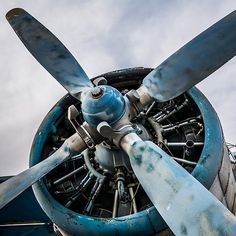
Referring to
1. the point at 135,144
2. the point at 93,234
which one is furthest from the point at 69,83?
the point at 93,234

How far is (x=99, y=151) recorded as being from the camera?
6070mm

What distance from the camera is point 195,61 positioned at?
19.0 ft

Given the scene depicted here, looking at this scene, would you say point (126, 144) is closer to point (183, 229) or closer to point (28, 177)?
point (28, 177)

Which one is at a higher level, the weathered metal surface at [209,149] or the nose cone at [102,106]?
the nose cone at [102,106]

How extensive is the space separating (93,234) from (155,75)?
2117 millimetres

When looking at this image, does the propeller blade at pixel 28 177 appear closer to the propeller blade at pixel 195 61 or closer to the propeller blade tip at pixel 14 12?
the propeller blade at pixel 195 61

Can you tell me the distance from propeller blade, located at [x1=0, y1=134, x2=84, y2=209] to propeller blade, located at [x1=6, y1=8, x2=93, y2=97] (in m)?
1.13

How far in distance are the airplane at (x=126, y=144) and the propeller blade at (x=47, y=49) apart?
15 millimetres

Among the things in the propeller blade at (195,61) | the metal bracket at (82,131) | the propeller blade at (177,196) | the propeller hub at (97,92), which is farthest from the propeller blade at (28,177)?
the propeller blade at (195,61)

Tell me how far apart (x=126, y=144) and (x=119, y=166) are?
611 millimetres

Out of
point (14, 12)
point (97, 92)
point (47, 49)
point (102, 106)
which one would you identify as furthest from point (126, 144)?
point (14, 12)

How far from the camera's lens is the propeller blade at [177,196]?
12.7ft

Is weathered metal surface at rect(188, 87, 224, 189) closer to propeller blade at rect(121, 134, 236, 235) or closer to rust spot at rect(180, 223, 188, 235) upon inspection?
propeller blade at rect(121, 134, 236, 235)

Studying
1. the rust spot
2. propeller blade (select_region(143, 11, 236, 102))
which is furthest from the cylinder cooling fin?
the rust spot
